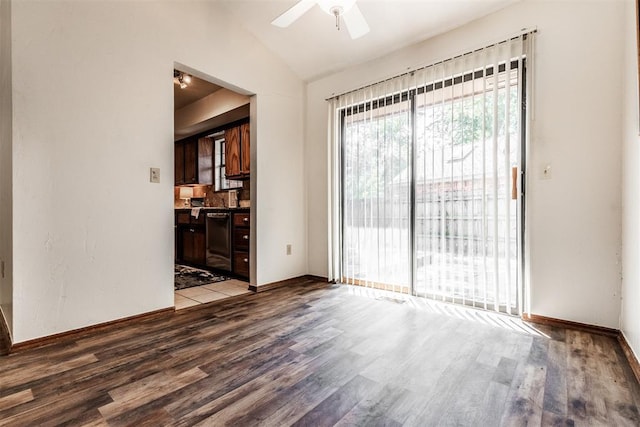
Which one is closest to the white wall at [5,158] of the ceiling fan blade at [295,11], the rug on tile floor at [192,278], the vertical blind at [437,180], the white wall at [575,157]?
the rug on tile floor at [192,278]

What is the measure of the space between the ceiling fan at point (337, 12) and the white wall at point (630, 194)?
5.32 ft

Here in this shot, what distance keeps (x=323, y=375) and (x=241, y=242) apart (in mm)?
2546

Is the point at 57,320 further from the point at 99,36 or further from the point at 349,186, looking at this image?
the point at 349,186

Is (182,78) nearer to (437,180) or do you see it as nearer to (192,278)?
(192,278)

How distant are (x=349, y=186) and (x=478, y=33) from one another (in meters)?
1.87

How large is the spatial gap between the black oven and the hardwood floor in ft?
5.53

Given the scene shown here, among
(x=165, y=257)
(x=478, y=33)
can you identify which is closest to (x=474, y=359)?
(x=165, y=257)

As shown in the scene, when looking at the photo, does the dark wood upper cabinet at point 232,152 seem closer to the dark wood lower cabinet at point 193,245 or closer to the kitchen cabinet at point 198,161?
the kitchen cabinet at point 198,161

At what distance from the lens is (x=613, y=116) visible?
2.05m

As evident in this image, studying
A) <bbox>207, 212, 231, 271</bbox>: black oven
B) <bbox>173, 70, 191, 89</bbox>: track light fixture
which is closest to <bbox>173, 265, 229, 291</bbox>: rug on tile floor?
<bbox>207, 212, 231, 271</bbox>: black oven

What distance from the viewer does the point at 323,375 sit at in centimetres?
159

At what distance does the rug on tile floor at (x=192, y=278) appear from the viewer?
3.69m

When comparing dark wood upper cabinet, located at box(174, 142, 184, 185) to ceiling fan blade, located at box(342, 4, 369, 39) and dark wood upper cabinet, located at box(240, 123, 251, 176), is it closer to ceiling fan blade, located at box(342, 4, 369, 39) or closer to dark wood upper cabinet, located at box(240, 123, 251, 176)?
dark wood upper cabinet, located at box(240, 123, 251, 176)

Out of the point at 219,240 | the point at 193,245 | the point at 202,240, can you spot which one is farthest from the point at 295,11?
the point at 193,245
